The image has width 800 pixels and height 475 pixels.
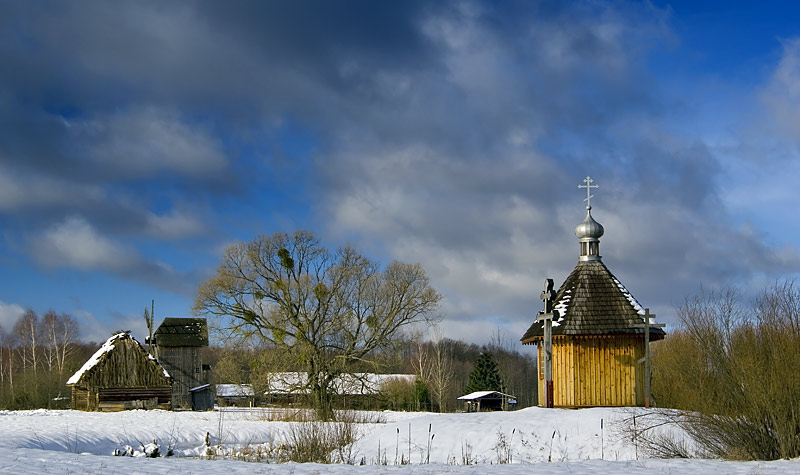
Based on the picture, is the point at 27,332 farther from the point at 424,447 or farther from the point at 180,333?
the point at 424,447

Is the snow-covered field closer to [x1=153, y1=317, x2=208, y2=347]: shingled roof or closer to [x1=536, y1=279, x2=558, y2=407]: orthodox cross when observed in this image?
[x1=536, y1=279, x2=558, y2=407]: orthodox cross

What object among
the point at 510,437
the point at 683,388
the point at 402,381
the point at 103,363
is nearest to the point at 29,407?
the point at 103,363

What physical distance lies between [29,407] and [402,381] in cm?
2614

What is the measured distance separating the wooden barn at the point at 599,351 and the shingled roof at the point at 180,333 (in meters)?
30.5

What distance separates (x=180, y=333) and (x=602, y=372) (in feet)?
108

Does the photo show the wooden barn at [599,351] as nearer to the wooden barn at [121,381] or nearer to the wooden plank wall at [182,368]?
the wooden barn at [121,381]

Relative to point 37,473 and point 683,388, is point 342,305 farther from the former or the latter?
point 37,473

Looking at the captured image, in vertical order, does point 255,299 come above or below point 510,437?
above

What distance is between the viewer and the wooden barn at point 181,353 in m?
47.9

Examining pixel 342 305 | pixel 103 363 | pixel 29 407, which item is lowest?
pixel 29 407

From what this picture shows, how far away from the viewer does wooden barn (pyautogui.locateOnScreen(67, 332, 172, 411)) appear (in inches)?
1642

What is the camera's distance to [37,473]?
1223cm

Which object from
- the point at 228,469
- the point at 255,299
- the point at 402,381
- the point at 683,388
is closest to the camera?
the point at 228,469

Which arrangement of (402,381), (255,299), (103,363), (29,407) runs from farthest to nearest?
(402,381)
(29,407)
(103,363)
(255,299)
